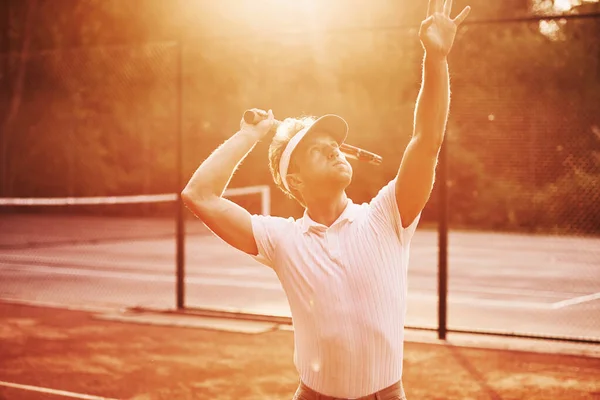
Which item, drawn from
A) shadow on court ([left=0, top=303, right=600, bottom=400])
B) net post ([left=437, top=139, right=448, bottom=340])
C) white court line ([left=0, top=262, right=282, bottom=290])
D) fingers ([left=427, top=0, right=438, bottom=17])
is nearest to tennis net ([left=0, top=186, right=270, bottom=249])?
white court line ([left=0, top=262, right=282, bottom=290])

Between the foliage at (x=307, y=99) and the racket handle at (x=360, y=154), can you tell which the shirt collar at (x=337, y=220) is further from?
the foliage at (x=307, y=99)

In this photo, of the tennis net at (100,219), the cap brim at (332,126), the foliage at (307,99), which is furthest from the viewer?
the tennis net at (100,219)

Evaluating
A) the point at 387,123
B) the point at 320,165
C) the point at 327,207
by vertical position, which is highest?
the point at 387,123

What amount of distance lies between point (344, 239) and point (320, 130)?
0.40 meters

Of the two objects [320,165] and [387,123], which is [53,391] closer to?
[320,165]

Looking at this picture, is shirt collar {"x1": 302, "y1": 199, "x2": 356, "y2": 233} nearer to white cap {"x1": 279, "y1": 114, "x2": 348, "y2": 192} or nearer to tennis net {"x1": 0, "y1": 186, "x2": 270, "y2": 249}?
white cap {"x1": 279, "y1": 114, "x2": 348, "y2": 192}

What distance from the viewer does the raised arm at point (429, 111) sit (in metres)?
Answer: 2.92

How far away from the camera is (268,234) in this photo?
322cm

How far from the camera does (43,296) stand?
12375 millimetres

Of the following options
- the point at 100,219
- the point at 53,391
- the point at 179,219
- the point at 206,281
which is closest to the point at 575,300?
the point at 206,281

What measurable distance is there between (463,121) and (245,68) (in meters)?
6.92

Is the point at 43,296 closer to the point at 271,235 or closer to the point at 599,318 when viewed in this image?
the point at 599,318

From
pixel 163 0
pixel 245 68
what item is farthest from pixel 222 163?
pixel 163 0

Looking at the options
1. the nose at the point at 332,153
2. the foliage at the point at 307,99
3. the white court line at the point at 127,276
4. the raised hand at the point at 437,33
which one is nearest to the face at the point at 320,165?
the nose at the point at 332,153
